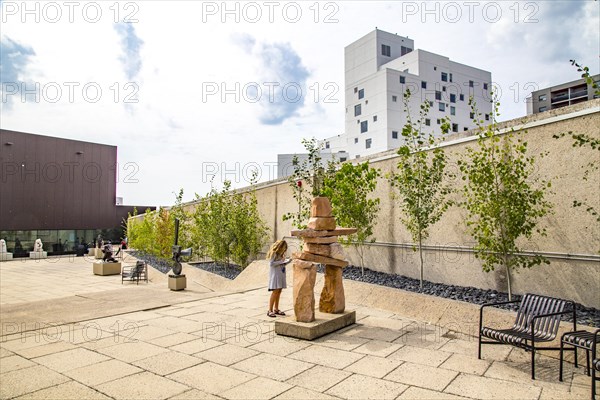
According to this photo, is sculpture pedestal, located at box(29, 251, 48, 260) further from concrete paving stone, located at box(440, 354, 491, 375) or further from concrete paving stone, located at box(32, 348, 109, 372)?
concrete paving stone, located at box(440, 354, 491, 375)

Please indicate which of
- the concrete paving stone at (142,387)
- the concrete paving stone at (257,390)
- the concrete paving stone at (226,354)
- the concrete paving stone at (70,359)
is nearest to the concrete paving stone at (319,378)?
the concrete paving stone at (257,390)

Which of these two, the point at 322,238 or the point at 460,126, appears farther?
the point at 460,126

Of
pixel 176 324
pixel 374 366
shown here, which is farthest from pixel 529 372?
pixel 176 324

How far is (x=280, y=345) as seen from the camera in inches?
237

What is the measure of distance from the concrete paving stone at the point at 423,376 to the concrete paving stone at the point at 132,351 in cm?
330

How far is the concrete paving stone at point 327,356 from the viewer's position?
17.1ft

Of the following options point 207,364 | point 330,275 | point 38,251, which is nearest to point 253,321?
point 330,275

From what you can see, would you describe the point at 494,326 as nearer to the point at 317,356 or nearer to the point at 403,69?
the point at 317,356

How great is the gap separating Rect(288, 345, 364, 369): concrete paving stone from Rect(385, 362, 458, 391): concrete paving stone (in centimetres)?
66

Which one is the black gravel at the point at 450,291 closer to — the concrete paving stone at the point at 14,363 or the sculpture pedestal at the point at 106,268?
the concrete paving stone at the point at 14,363

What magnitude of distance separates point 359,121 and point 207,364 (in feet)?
136

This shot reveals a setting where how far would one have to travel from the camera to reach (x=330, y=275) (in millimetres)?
7344

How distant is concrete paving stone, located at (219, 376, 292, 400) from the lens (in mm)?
4250

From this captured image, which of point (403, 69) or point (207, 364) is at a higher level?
point (403, 69)
